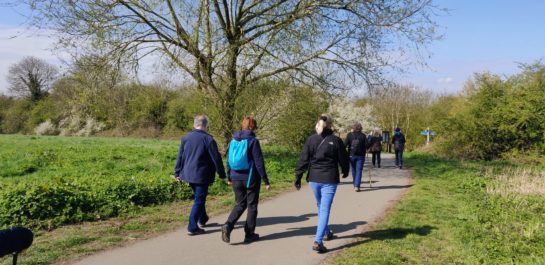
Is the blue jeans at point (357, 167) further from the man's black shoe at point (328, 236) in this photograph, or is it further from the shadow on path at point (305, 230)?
the man's black shoe at point (328, 236)

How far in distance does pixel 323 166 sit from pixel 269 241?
1.41 metres

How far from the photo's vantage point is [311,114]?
17297mm

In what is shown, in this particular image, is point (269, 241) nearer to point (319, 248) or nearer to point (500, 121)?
point (319, 248)

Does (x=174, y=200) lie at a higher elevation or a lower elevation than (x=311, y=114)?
lower

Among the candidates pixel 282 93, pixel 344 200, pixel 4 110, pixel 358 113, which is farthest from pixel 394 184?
pixel 4 110

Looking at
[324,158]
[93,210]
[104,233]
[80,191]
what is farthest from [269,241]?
[80,191]

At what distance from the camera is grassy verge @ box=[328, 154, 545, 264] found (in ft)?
18.3

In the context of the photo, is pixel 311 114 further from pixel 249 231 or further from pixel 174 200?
pixel 249 231

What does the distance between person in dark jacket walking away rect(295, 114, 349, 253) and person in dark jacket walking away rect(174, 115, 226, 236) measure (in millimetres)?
1378

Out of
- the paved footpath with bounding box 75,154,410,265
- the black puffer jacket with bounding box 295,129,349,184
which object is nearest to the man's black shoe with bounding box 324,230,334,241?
the paved footpath with bounding box 75,154,410,265

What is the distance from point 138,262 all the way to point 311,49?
426 inches

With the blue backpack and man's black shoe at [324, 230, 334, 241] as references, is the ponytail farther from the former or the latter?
man's black shoe at [324, 230, 334, 241]

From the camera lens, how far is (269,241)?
621 cm

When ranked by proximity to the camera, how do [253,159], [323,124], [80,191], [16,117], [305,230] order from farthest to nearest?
1. [16,117]
2. [80,191]
3. [305,230]
4. [253,159]
5. [323,124]
